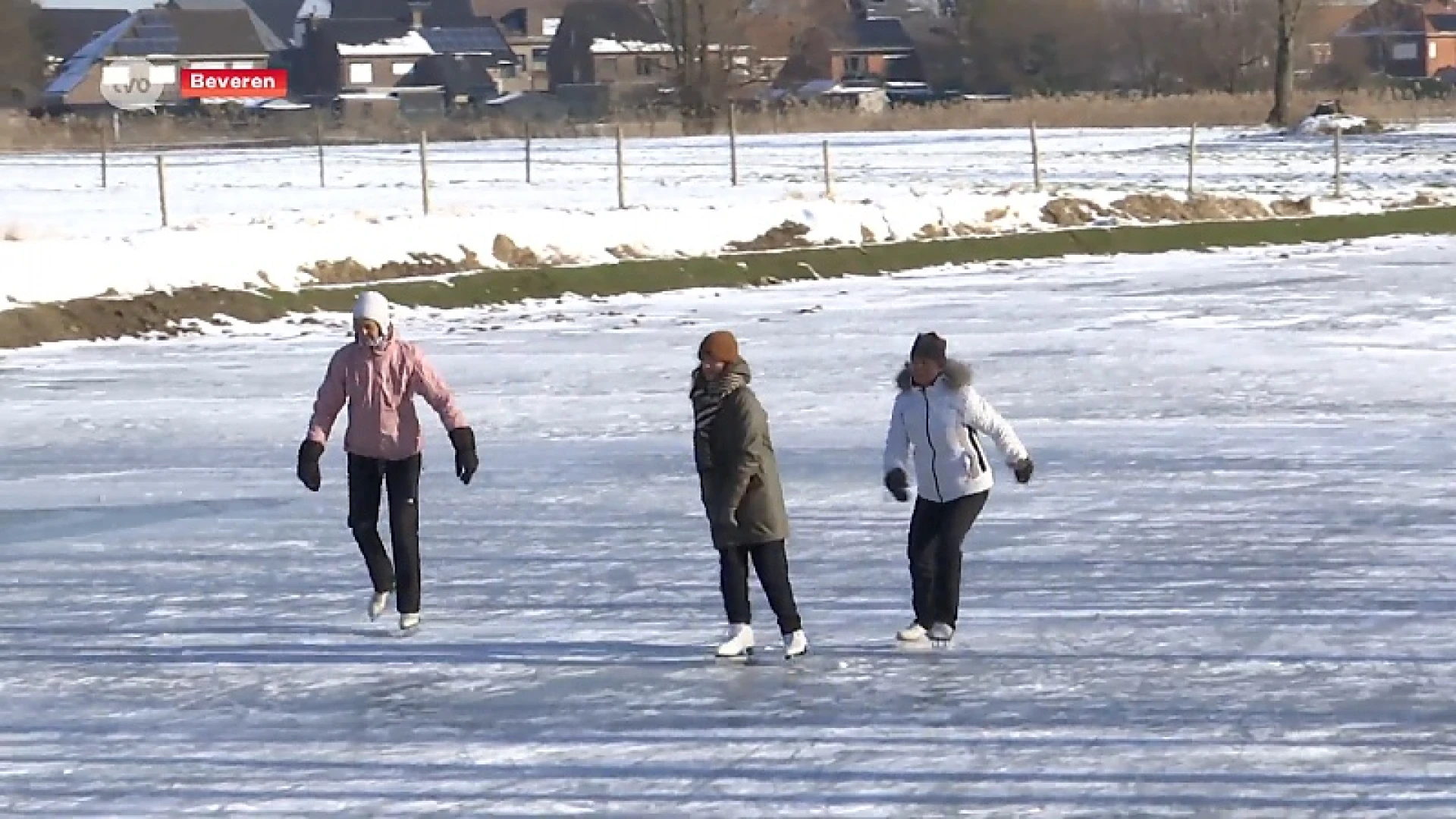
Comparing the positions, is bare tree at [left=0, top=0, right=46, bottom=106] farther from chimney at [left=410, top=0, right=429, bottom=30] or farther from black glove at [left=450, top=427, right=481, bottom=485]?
black glove at [left=450, top=427, right=481, bottom=485]

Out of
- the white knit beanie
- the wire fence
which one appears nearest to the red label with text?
the wire fence

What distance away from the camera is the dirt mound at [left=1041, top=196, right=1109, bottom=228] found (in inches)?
1225

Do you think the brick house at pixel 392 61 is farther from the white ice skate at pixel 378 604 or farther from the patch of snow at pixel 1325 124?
the white ice skate at pixel 378 604

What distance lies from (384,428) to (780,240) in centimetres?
2033

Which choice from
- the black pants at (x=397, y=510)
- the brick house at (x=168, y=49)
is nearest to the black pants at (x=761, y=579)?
the black pants at (x=397, y=510)

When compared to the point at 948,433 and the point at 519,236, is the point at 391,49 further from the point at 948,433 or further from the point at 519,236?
the point at 948,433

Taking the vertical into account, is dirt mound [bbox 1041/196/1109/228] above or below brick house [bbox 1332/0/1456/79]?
below

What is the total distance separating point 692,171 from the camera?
140ft

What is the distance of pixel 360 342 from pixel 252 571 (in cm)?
190

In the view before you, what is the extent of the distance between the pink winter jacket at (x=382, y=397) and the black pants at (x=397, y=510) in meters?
0.06

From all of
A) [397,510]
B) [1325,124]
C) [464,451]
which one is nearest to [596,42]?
[1325,124]

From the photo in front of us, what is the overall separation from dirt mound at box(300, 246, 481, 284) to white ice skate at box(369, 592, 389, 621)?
52.6ft

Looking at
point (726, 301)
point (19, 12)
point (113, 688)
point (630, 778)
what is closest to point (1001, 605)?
point (630, 778)

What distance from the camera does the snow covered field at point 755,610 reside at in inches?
244
